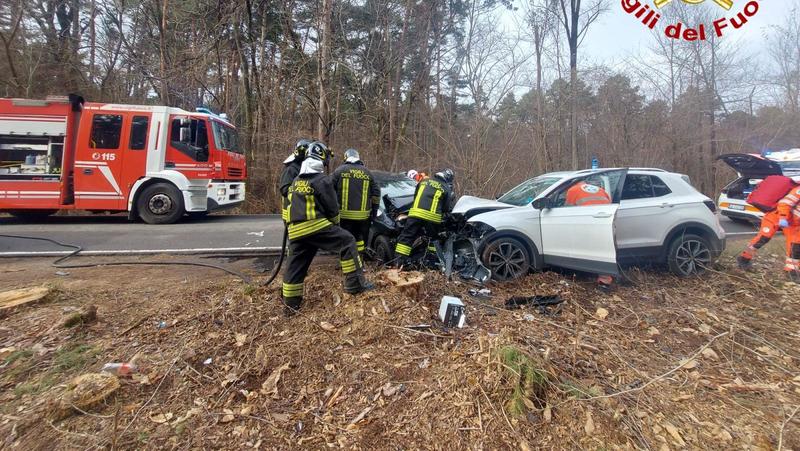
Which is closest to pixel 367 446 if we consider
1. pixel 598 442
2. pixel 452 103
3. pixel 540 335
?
pixel 598 442

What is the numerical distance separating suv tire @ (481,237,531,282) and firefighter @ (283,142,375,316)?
69.5 inches

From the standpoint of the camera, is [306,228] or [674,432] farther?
[306,228]

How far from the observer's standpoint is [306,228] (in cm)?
362

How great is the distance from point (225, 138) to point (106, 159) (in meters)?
2.57

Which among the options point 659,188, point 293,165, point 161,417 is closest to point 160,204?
point 293,165

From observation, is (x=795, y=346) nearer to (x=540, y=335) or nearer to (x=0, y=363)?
(x=540, y=335)

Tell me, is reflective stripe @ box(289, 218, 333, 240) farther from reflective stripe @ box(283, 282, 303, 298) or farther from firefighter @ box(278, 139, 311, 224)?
firefighter @ box(278, 139, 311, 224)

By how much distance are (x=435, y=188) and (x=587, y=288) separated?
223cm

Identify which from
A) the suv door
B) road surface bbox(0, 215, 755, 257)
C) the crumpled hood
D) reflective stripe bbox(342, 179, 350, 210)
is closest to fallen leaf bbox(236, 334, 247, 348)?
reflective stripe bbox(342, 179, 350, 210)

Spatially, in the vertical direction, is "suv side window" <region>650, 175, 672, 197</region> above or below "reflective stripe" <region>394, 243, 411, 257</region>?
above

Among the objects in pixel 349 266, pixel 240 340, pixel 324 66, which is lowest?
pixel 240 340

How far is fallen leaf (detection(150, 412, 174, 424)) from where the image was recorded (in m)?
2.33

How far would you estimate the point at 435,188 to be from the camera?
15.9 ft

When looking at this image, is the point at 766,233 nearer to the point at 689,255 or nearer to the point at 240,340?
the point at 689,255
